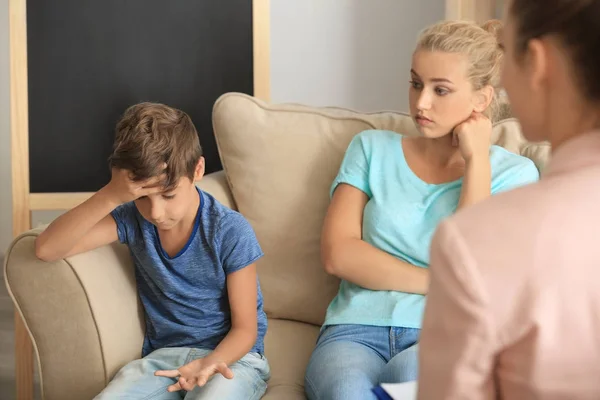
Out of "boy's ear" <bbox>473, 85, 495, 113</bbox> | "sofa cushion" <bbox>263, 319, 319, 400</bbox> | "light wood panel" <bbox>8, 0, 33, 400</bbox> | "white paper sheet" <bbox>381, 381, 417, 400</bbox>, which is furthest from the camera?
"light wood panel" <bbox>8, 0, 33, 400</bbox>

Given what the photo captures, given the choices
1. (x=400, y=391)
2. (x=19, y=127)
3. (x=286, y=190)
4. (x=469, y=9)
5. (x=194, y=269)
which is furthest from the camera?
(x=469, y=9)

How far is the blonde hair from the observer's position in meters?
1.67

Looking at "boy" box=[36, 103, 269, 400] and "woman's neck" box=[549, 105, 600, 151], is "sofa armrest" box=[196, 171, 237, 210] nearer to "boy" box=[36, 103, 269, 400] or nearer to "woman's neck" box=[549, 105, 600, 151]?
"boy" box=[36, 103, 269, 400]

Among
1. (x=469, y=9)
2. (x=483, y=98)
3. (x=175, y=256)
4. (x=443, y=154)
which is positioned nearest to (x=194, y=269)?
(x=175, y=256)

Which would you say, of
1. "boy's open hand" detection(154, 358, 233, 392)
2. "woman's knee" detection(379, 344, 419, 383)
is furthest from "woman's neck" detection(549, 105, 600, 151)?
"boy's open hand" detection(154, 358, 233, 392)

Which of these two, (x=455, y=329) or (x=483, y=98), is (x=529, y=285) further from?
(x=483, y=98)

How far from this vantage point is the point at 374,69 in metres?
2.73

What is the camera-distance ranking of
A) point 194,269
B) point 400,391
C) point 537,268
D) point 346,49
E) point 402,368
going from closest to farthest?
point 537,268 < point 400,391 < point 402,368 < point 194,269 < point 346,49

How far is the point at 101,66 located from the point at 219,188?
20.6 inches

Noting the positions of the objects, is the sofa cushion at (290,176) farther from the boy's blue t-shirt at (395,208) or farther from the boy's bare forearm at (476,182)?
the boy's bare forearm at (476,182)

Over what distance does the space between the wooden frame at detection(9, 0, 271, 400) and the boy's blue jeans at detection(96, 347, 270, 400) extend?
2.24 ft

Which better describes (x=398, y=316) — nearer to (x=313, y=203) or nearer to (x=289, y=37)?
(x=313, y=203)

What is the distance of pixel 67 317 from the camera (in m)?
1.53

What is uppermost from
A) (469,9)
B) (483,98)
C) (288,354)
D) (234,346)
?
(469,9)
